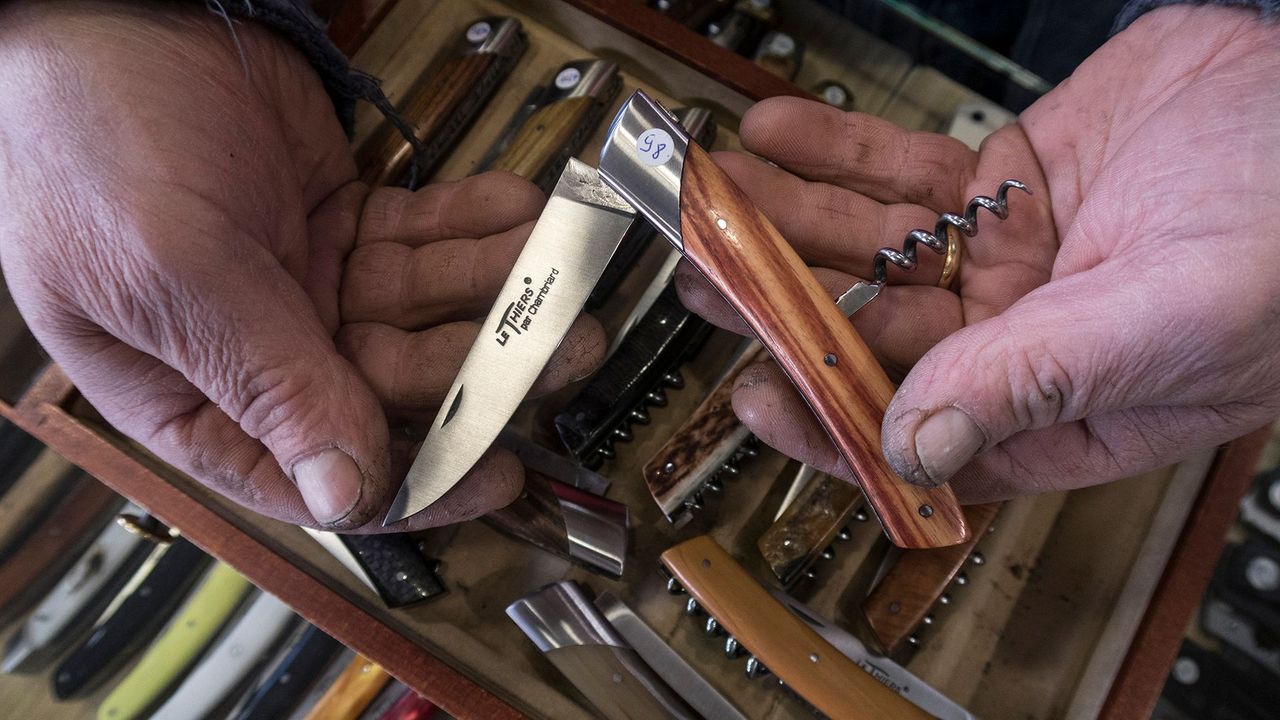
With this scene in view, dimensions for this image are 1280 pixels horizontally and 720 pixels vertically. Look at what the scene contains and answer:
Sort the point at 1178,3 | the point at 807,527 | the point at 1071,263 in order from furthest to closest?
the point at 807,527 → the point at 1178,3 → the point at 1071,263

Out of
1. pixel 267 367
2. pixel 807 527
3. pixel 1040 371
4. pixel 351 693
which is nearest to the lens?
pixel 1040 371

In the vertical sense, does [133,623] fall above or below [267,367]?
below

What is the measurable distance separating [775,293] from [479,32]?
3.50ft

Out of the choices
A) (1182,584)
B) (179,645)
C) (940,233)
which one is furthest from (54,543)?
(1182,584)

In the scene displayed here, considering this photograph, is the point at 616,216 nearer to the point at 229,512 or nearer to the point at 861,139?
the point at 861,139

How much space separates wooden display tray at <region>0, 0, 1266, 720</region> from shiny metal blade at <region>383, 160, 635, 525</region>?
0.33m

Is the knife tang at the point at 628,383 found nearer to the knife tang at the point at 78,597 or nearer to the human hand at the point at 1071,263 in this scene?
the human hand at the point at 1071,263

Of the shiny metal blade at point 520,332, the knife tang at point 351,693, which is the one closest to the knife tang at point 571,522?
the shiny metal blade at point 520,332

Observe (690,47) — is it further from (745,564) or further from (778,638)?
(778,638)

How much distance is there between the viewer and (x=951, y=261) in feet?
4.59

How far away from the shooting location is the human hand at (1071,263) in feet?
3.38

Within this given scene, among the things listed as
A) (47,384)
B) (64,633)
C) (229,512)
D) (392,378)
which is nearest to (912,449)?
(392,378)

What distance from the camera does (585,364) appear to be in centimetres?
134

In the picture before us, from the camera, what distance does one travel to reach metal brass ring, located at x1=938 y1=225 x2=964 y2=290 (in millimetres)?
1402
